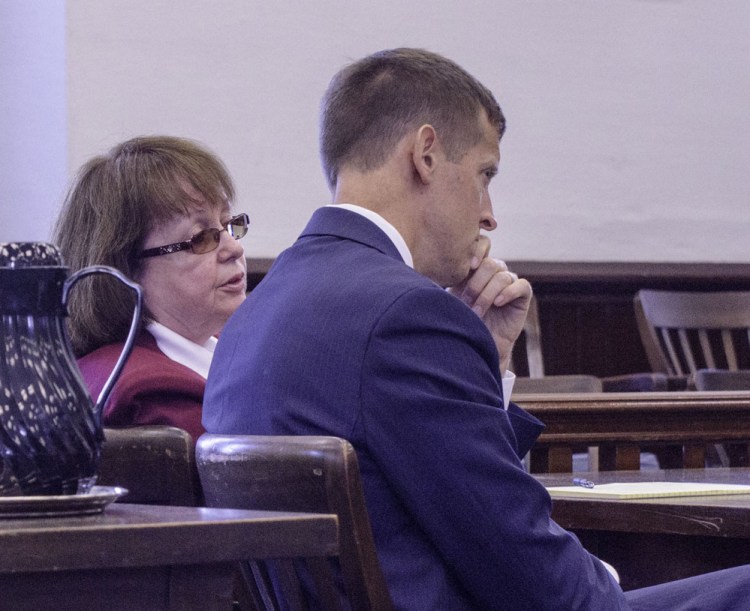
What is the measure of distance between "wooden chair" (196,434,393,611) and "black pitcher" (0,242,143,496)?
254 mm

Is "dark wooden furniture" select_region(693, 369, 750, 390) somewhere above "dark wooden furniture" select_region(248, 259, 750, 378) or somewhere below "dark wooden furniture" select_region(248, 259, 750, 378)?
above

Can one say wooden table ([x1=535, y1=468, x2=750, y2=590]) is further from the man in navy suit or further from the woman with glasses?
the woman with glasses

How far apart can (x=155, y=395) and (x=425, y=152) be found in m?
0.51

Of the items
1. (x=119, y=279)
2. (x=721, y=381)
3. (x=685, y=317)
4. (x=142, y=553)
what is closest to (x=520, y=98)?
(x=685, y=317)

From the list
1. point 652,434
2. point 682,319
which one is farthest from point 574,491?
point 682,319

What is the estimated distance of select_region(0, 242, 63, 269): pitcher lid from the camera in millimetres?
1024

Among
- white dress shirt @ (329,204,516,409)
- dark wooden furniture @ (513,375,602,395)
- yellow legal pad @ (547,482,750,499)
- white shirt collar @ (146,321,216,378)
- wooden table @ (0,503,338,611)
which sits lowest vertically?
dark wooden furniture @ (513,375,602,395)

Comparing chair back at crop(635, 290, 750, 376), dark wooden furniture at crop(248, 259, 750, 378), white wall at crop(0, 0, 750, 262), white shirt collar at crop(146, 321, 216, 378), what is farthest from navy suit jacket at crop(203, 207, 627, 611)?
dark wooden furniture at crop(248, 259, 750, 378)

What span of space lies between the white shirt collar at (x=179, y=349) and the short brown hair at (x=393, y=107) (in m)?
0.39

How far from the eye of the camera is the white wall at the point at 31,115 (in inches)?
177

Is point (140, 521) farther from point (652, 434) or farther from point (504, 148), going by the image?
point (504, 148)

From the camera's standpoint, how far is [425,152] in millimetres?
1868

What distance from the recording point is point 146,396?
1796mm

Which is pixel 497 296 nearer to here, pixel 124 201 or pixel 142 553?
pixel 124 201
